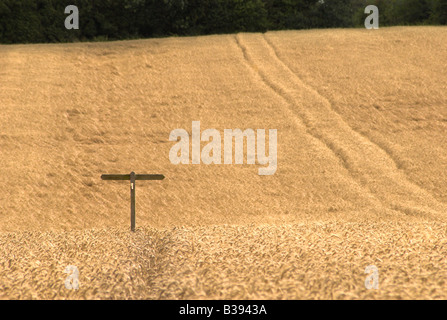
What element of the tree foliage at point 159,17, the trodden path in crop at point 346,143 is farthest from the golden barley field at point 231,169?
the tree foliage at point 159,17

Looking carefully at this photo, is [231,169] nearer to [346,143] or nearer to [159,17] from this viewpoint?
[346,143]

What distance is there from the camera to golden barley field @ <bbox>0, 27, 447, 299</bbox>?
7.10 metres

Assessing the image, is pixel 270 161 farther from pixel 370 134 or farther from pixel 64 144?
pixel 64 144

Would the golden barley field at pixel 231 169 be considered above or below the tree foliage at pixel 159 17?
below

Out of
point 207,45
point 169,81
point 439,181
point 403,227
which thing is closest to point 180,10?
point 207,45

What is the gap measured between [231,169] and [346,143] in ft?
11.7

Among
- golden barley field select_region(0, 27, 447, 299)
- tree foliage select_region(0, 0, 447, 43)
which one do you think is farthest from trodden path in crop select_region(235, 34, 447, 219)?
tree foliage select_region(0, 0, 447, 43)

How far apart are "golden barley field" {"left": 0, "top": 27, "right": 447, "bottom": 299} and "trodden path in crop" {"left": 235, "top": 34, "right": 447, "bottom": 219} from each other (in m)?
0.06

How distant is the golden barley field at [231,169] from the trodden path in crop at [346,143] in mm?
61

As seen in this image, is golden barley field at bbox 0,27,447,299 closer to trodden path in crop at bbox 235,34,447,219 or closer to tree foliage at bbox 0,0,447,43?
trodden path in crop at bbox 235,34,447,219

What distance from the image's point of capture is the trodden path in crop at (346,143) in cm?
1388

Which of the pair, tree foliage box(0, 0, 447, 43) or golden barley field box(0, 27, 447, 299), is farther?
tree foliage box(0, 0, 447, 43)

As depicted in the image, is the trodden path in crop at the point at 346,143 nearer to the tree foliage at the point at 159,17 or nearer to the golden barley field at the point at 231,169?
the golden barley field at the point at 231,169

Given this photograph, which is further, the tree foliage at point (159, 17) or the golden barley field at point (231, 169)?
the tree foliage at point (159, 17)
